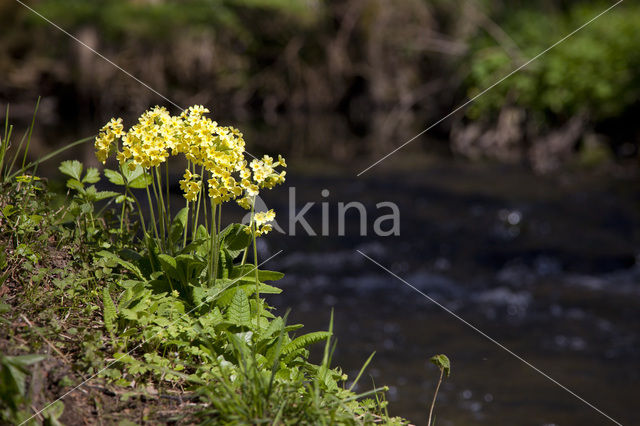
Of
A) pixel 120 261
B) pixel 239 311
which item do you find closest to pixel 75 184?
pixel 120 261

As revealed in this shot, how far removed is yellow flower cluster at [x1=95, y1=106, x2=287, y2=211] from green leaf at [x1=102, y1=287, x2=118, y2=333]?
44 cm

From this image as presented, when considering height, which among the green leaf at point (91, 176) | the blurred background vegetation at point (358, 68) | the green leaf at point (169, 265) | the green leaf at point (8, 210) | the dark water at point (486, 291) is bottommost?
the dark water at point (486, 291)

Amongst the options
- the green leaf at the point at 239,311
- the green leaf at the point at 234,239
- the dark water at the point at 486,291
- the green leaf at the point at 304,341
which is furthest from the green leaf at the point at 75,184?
the dark water at the point at 486,291

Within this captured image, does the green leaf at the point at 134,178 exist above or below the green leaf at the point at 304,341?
above

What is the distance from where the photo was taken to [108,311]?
86.2 inches

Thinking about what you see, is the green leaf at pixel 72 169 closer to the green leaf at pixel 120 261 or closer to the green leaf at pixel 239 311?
the green leaf at pixel 120 261

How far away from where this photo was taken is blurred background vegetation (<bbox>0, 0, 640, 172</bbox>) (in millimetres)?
11891

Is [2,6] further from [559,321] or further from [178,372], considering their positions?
[178,372]

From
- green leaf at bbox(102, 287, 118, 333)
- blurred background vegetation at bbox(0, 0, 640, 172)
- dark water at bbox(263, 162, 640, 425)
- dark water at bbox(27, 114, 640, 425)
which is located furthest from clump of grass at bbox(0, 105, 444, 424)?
blurred background vegetation at bbox(0, 0, 640, 172)

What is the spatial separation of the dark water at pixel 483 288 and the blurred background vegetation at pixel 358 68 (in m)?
2.63

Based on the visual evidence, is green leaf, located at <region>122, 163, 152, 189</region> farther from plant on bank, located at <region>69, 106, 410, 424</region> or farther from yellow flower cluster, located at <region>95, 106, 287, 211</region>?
yellow flower cluster, located at <region>95, 106, 287, 211</region>

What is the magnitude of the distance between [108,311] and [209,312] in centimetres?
35

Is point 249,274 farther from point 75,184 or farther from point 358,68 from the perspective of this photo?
point 358,68

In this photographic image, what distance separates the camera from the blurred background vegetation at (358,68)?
11.9 m
